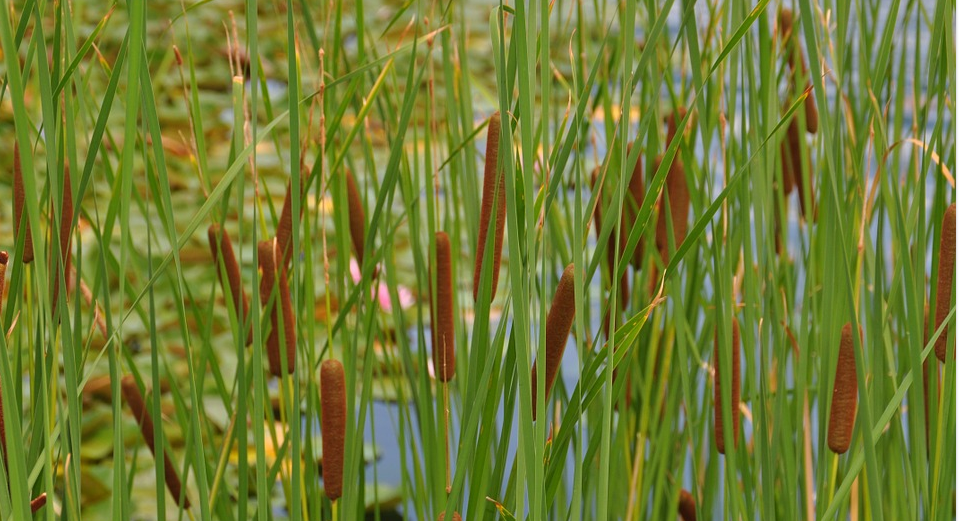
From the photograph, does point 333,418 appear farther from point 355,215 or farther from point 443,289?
point 355,215

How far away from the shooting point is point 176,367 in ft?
4.77

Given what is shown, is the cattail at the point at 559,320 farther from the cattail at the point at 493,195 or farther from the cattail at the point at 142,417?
the cattail at the point at 142,417

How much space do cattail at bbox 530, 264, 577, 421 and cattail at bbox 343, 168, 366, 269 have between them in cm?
26

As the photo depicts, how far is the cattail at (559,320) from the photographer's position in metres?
0.38

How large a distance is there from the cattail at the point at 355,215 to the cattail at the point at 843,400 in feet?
0.94

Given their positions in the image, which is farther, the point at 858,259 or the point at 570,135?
the point at 858,259

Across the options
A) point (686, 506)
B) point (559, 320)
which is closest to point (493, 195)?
point (559, 320)

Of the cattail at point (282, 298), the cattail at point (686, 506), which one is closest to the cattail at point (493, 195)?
the cattail at point (282, 298)

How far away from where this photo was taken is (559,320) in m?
0.39

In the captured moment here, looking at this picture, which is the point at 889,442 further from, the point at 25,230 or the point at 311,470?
the point at 25,230

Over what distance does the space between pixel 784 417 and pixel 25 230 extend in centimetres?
36

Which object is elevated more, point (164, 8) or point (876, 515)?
point (164, 8)

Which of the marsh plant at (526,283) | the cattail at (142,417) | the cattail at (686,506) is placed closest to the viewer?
the marsh plant at (526,283)

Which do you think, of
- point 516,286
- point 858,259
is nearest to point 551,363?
point 516,286
